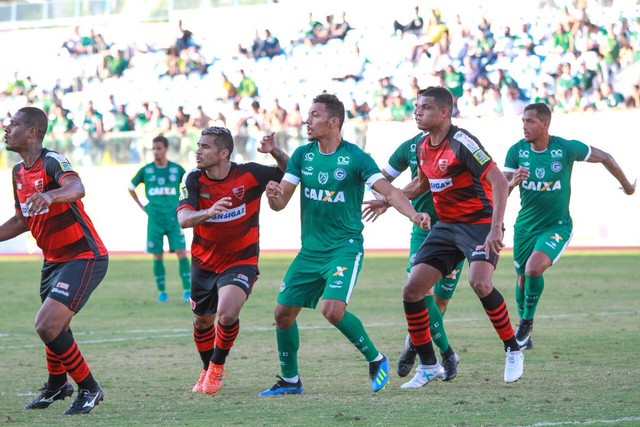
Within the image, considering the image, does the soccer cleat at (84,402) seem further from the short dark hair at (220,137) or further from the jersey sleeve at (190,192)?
the short dark hair at (220,137)

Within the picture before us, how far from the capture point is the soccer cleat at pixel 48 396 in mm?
7828

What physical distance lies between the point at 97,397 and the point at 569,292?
36.1 feet

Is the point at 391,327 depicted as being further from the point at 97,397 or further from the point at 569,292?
the point at 97,397

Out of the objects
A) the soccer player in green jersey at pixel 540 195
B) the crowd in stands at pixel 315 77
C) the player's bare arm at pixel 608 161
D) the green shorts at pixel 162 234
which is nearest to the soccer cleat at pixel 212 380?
the soccer player in green jersey at pixel 540 195

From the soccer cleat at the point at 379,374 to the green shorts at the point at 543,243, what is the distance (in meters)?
3.26

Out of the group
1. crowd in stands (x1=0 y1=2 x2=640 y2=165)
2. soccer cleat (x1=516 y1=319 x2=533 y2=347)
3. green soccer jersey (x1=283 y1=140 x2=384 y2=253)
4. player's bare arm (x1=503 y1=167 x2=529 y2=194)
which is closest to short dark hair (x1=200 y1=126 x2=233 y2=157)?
green soccer jersey (x1=283 y1=140 x2=384 y2=253)

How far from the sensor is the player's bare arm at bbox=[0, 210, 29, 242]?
26.5 ft

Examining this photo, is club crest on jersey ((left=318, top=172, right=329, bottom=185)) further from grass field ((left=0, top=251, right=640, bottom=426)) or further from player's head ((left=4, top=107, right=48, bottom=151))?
player's head ((left=4, top=107, right=48, bottom=151))

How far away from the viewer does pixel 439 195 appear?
867cm

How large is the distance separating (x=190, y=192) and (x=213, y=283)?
737 millimetres

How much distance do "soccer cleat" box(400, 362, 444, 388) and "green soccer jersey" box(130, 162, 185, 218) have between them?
32.3 feet

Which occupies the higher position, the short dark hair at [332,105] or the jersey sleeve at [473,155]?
the short dark hair at [332,105]

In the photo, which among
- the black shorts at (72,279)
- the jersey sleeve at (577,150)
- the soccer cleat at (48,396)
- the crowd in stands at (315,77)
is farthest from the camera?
the crowd in stands at (315,77)

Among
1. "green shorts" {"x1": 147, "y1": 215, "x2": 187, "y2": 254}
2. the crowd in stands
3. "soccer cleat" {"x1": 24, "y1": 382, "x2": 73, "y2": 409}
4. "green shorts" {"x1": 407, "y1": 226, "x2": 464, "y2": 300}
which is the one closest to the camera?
"soccer cleat" {"x1": 24, "y1": 382, "x2": 73, "y2": 409}
